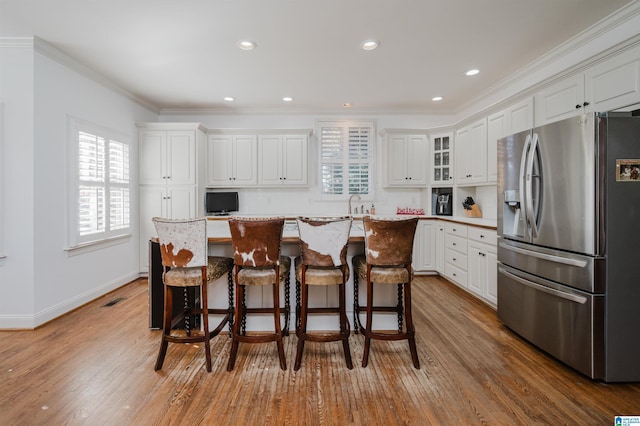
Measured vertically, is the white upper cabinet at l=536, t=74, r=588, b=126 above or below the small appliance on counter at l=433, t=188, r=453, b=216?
above

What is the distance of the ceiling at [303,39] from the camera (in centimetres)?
232

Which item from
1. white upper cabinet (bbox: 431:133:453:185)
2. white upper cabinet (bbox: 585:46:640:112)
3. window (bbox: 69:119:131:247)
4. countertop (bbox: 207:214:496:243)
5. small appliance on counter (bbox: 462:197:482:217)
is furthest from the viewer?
white upper cabinet (bbox: 431:133:453:185)

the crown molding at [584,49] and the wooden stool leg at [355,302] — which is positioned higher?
the crown molding at [584,49]

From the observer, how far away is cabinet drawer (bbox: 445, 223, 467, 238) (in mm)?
3852

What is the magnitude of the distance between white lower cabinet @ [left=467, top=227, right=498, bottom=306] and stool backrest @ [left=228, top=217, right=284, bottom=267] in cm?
245

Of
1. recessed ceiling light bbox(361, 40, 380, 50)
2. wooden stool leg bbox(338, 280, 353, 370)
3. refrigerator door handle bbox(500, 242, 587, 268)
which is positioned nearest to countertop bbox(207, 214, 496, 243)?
wooden stool leg bbox(338, 280, 353, 370)

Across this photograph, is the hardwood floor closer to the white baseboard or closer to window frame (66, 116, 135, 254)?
the white baseboard

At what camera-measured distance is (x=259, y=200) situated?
5188 millimetres

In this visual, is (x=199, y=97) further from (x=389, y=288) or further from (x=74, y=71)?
(x=389, y=288)

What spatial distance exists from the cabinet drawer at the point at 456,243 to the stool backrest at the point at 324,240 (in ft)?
8.06

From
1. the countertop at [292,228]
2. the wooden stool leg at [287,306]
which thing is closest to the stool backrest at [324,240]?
the countertop at [292,228]

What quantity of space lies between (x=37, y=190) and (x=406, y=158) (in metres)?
4.77

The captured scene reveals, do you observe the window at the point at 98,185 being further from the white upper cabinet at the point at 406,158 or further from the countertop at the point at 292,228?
the white upper cabinet at the point at 406,158

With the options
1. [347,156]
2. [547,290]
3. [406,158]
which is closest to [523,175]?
[547,290]
